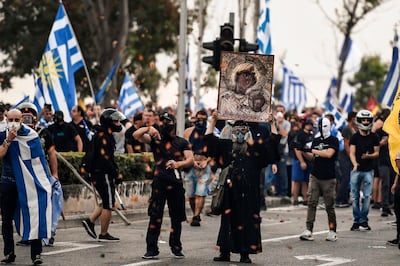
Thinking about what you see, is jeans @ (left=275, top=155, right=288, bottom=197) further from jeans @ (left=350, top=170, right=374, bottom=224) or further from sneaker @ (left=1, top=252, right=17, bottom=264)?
sneaker @ (left=1, top=252, right=17, bottom=264)

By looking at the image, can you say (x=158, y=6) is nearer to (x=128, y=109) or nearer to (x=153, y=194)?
(x=128, y=109)

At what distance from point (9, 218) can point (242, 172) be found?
2941mm

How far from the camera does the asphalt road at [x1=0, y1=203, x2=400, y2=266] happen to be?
49.4ft

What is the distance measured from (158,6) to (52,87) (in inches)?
915

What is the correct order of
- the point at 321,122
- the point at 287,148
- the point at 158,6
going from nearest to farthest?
the point at 321,122
the point at 287,148
the point at 158,6

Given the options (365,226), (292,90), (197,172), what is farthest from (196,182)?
(292,90)

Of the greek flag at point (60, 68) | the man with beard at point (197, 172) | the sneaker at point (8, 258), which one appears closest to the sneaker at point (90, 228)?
the sneaker at point (8, 258)

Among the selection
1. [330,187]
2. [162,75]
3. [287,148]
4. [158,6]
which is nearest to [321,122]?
[330,187]

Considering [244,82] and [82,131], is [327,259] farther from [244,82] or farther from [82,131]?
[82,131]

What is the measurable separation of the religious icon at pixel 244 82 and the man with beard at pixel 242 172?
0.28 meters

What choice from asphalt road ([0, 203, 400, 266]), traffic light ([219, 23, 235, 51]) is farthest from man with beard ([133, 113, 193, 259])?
traffic light ([219, 23, 235, 51])

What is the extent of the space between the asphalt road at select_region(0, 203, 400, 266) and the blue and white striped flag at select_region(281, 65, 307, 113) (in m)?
17.1

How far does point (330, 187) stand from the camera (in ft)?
61.1

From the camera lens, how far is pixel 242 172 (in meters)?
15.3
